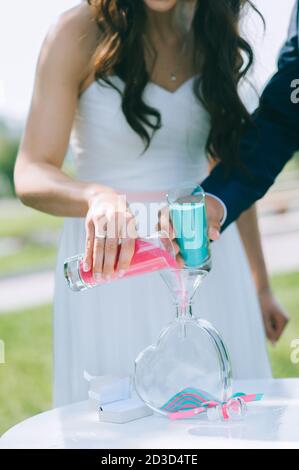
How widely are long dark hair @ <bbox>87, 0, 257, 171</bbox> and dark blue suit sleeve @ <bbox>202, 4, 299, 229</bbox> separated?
1.7 inches

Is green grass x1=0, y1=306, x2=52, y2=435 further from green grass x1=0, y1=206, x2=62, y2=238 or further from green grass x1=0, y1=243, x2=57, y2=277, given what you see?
green grass x1=0, y1=206, x2=62, y2=238

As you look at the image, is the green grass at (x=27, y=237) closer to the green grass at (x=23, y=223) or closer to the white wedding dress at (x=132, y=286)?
the green grass at (x=23, y=223)

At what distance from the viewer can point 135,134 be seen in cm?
232

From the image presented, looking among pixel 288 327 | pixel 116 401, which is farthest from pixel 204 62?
pixel 288 327

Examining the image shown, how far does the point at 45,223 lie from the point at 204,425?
13478mm

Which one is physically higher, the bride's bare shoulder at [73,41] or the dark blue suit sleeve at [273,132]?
the bride's bare shoulder at [73,41]

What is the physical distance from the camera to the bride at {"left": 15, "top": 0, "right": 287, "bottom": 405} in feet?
7.27

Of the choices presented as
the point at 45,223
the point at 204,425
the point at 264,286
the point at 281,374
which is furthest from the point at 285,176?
the point at 204,425

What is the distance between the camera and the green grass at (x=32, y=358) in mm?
5156

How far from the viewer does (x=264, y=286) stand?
2.65m

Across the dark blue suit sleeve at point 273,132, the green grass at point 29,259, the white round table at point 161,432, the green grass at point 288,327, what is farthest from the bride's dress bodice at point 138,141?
the green grass at point 29,259

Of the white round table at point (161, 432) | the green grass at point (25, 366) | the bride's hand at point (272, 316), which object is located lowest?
the green grass at point (25, 366)

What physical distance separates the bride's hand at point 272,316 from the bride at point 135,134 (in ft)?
0.59

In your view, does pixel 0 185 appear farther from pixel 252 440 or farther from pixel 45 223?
pixel 252 440
